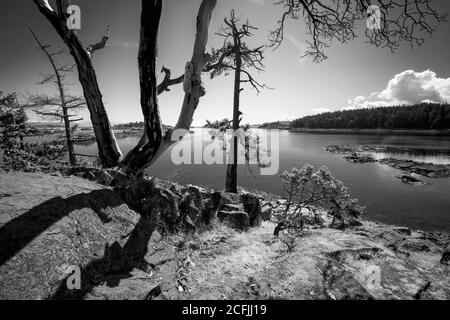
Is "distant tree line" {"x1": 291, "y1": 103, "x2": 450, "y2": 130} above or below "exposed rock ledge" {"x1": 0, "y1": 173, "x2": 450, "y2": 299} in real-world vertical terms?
above

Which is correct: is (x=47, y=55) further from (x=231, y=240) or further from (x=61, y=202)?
(x=231, y=240)

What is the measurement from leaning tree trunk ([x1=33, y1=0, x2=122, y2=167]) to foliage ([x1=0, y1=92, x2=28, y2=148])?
539 centimetres

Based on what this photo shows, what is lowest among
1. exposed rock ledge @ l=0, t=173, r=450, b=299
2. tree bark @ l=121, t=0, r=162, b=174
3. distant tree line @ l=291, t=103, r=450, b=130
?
exposed rock ledge @ l=0, t=173, r=450, b=299

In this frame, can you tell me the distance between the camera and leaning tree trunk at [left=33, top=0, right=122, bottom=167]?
429 centimetres

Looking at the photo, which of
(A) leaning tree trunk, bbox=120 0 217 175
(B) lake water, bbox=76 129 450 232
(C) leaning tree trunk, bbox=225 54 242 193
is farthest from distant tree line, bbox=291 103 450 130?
(A) leaning tree trunk, bbox=120 0 217 175

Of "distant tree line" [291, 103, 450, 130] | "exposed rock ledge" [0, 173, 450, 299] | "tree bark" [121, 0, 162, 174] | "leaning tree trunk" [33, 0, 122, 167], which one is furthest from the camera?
"distant tree line" [291, 103, 450, 130]

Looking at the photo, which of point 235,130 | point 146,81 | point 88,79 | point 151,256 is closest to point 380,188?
point 235,130

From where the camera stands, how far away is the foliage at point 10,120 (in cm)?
856

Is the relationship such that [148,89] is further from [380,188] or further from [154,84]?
[380,188]

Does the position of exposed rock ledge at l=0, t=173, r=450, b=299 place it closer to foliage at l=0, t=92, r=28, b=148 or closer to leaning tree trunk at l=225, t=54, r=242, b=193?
foliage at l=0, t=92, r=28, b=148

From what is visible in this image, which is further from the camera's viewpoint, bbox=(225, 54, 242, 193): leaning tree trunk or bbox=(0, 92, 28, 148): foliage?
bbox=(225, 54, 242, 193): leaning tree trunk

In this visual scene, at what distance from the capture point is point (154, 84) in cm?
422

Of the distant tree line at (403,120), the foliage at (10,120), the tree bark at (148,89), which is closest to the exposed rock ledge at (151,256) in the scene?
the tree bark at (148,89)
